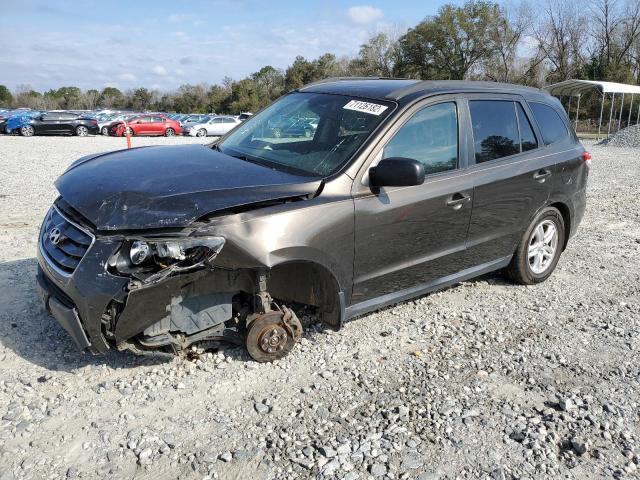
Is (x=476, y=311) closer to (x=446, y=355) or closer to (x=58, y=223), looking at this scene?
(x=446, y=355)

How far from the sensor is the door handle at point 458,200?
13.7ft

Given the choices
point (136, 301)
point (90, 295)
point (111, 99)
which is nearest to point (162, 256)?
point (136, 301)

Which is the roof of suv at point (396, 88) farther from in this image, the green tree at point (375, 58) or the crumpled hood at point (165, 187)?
the green tree at point (375, 58)

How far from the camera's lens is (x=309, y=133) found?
4.25m

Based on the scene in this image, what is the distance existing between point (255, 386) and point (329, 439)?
0.68 m

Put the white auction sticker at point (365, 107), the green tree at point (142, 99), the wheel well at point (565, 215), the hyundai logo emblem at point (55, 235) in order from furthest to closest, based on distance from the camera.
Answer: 1. the green tree at point (142, 99)
2. the wheel well at point (565, 215)
3. the white auction sticker at point (365, 107)
4. the hyundai logo emblem at point (55, 235)

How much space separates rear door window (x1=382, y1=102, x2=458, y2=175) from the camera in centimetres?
393

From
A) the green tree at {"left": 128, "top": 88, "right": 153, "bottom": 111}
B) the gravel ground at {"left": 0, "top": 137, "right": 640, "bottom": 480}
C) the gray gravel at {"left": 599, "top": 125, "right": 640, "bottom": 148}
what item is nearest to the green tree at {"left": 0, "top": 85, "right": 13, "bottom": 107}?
the green tree at {"left": 128, "top": 88, "right": 153, "bottom": 111}

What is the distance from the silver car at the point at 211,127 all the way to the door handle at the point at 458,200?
32783 mm

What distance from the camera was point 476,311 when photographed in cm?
476

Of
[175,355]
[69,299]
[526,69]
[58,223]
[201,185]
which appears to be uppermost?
[526,69]

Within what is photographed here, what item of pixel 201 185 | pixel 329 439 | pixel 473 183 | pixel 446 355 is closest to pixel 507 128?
pixel 473 183

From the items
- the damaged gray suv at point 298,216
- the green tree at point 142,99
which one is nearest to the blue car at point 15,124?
the damaged gray suv at point 298,216

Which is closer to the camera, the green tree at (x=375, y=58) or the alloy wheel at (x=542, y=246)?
the alloy wheel at (x=542, y=246)
